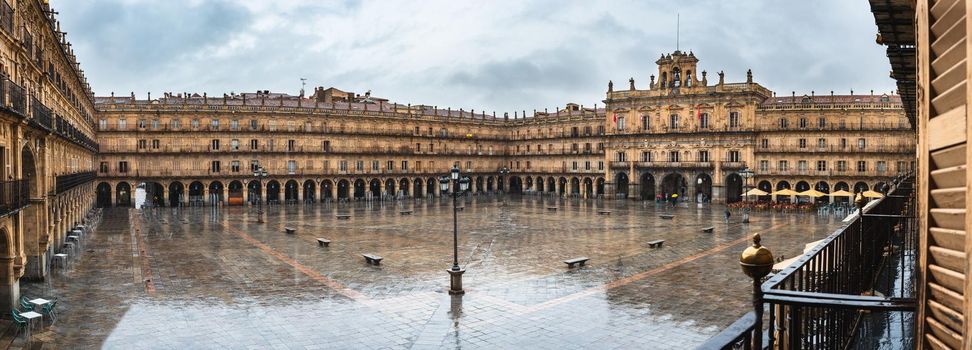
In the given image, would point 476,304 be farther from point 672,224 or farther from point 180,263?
point 672,224

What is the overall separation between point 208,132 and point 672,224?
43809 millimetres

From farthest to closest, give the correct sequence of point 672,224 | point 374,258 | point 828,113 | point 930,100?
point 828,113 → point 672,224 → point 374,258 → point 930,100

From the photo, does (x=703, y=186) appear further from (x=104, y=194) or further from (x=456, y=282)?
(x=104, y=194)

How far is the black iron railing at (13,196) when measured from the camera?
1373cm

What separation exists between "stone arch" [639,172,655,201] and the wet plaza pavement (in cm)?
3045

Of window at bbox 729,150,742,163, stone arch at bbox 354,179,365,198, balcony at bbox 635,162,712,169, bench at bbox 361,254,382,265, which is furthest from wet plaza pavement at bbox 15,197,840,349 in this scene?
stone arch at bbox 354,179,365,198

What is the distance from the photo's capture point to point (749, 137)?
5572 centimetres

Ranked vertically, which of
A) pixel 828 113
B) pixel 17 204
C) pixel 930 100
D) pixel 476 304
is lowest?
pixel 476 304

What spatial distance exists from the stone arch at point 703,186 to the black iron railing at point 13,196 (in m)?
54.1

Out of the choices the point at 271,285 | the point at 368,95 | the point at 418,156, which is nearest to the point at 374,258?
the point at 271,285

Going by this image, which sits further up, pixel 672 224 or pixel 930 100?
pixel 930 100

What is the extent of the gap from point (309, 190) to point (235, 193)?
8.49 m

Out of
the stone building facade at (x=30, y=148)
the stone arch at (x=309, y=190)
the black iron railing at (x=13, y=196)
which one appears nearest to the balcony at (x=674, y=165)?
the stone arch at (x=309, y=190)

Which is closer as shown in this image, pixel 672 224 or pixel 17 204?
pixel 17 204
